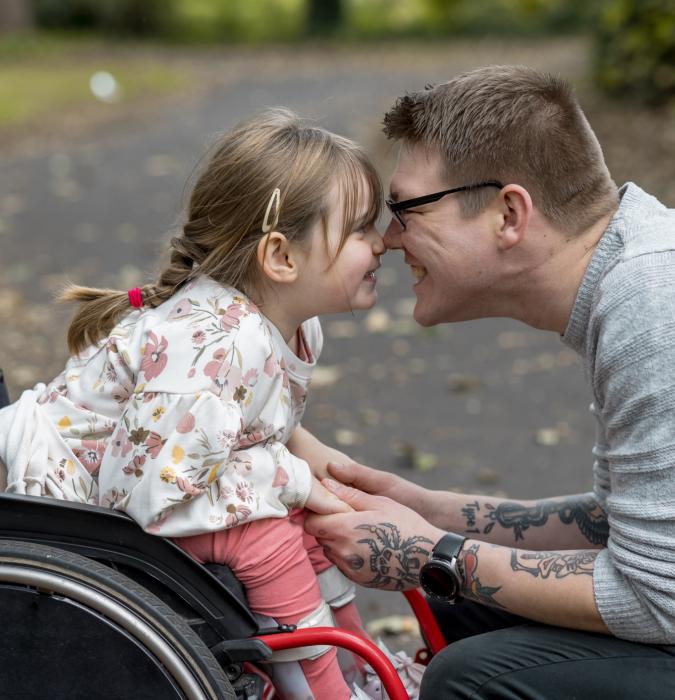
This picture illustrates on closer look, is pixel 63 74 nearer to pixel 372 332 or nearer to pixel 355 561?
pixel 372 332

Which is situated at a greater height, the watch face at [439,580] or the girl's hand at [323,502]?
the girl's hand at [323,502]

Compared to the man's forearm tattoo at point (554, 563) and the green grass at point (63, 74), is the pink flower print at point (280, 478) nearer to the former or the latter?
the man's forearm tattoo at point (554, 563)

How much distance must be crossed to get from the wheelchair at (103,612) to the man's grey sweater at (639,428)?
0.69 meters

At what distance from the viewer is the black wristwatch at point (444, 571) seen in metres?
2.22

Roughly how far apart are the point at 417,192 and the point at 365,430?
2.77 metres

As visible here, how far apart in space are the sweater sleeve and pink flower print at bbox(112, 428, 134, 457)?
0.91 m

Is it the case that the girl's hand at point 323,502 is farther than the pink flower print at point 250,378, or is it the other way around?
the girl's hand at point 323,502

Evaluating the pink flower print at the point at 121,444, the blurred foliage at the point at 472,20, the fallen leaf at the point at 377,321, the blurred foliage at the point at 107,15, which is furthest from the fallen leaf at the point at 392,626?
the blurred foliage at the point at 107,15

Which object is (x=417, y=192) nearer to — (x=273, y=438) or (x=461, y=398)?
(x=273, y=438)

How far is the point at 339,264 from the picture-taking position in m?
2.31

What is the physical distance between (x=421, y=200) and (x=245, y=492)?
744mm

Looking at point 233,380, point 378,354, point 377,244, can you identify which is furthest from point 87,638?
point 378,354

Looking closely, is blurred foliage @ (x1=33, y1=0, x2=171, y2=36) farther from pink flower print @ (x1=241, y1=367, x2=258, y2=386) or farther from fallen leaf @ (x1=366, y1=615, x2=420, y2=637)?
pink flower print @ (x1=241, y1=367, x2=258, y2=386)

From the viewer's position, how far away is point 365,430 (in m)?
5.08
